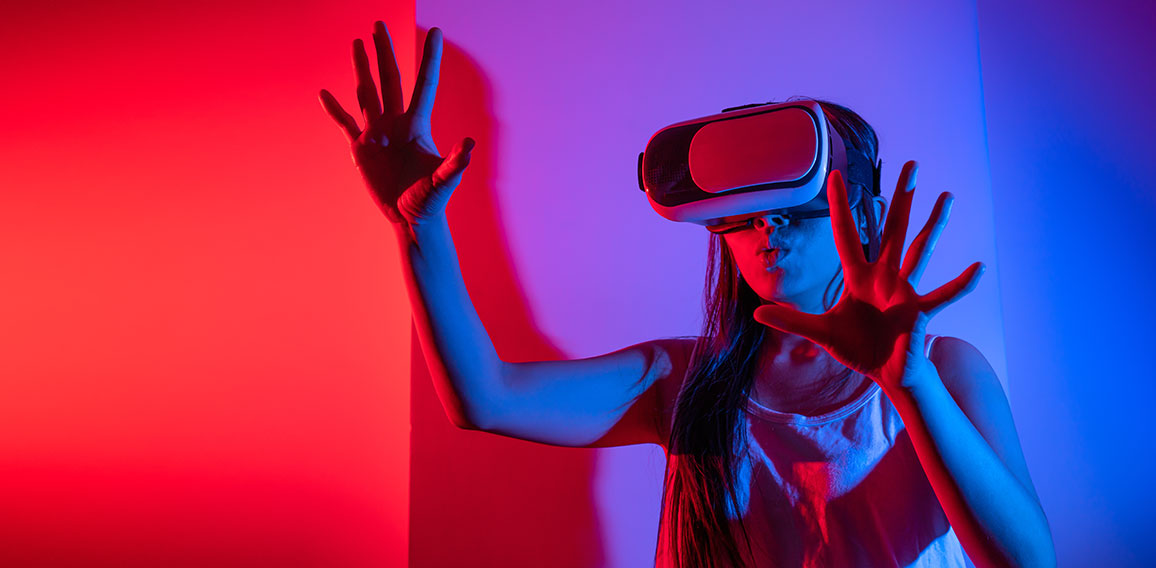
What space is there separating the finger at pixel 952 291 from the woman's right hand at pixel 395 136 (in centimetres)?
47

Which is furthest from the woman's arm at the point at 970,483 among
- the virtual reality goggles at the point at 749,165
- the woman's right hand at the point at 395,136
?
the woman's right hand at the point at 395,136

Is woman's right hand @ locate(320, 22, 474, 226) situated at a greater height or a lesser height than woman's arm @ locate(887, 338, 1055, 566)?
greater

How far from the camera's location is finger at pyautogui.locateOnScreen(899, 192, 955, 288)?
0.62m

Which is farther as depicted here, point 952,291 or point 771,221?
point 771,221

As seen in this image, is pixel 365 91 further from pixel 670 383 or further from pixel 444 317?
pixel 670 383

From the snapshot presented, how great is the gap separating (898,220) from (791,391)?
0.27m

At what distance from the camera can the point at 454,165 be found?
0.67m

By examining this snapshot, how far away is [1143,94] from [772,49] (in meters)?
0.63

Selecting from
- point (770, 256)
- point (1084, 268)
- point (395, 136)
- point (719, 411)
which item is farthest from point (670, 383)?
point (1084, 268)

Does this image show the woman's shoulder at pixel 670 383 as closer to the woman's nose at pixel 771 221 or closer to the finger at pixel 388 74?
the woman's nose at pixel 771 221

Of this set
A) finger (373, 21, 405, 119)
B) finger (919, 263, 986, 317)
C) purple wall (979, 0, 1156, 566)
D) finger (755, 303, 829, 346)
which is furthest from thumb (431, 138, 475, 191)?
purple wall (979, 0, 1156, 566)

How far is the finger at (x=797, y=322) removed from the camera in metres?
0.64

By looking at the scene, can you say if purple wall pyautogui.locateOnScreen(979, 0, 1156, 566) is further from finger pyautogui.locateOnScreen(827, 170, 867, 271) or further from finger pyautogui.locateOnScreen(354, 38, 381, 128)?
finger pyautogui.locateOnScreen(354, 38, 381, 128)

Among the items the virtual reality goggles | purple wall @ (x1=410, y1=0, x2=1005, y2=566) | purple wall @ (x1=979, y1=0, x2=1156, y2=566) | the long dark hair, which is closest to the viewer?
the virtual reality goggles
